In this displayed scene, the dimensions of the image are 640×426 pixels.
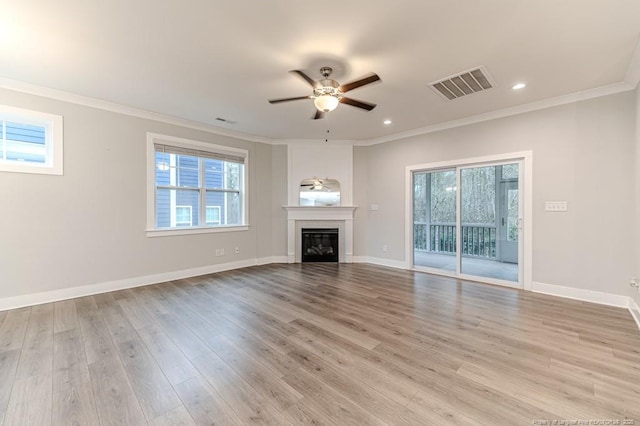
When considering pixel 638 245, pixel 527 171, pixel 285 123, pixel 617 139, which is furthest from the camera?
pixel 285 123

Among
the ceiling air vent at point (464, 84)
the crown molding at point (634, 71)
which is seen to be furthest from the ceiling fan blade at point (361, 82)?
the crown molding at point (634, 71)

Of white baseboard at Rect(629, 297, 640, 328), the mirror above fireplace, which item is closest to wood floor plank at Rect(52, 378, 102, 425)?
the mirror above fireplace

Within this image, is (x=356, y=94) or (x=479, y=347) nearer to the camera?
(x=479, y=347)

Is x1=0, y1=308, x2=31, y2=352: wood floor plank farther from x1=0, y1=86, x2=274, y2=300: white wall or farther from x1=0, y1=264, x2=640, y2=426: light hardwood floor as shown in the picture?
x1=0, y1=86, x2=274, y2=300: white wall

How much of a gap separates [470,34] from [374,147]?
3600 millimetres

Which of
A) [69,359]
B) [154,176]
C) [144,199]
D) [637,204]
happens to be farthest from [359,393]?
[154,176]

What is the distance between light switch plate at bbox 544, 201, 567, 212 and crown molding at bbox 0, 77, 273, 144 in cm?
534

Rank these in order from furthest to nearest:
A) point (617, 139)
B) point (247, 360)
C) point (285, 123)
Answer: point (285, 123) < point (617, 139) < point (247, 360)

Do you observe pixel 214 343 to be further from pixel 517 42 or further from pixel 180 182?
pixel 517 42

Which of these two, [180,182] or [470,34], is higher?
[470,34]

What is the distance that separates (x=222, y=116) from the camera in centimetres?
452

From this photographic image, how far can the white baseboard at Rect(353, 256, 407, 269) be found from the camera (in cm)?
552

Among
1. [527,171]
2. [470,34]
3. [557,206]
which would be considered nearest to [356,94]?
[470,34]

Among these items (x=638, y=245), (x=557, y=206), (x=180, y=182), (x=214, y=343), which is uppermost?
(x=180, y=182)
